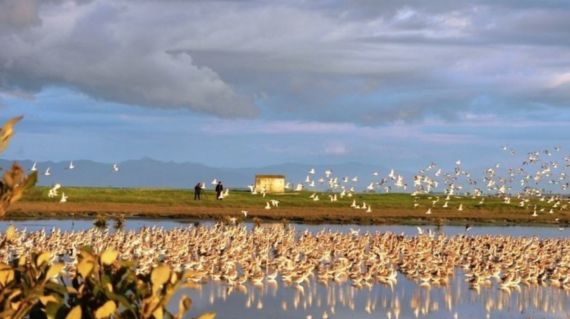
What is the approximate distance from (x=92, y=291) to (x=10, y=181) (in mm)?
886

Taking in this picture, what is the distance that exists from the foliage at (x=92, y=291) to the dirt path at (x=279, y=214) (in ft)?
211

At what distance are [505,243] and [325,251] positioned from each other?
1263 centimetres

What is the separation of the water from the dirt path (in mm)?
35969

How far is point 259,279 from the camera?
3581 cm

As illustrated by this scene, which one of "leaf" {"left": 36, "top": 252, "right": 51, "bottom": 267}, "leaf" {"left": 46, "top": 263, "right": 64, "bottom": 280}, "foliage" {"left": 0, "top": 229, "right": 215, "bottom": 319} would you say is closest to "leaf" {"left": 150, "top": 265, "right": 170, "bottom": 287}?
"foliage" {"left": 0, "top": 229, "right": 215, "bottom": 319}

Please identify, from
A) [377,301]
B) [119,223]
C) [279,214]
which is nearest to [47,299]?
[377,301]

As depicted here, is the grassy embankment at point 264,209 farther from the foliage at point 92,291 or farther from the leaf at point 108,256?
the leaf at point 108,256

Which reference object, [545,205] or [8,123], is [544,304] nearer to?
[8,123]

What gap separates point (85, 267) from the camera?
18.5 feet

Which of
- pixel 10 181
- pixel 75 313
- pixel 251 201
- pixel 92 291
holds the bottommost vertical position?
pixel 75 313

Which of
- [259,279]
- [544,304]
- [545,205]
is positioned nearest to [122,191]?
[545,205]

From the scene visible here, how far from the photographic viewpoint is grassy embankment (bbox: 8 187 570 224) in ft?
241

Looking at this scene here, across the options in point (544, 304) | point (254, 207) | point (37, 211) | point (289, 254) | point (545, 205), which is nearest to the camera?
point (544, 304)

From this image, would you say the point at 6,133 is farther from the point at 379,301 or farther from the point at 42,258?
the point at 379,301
